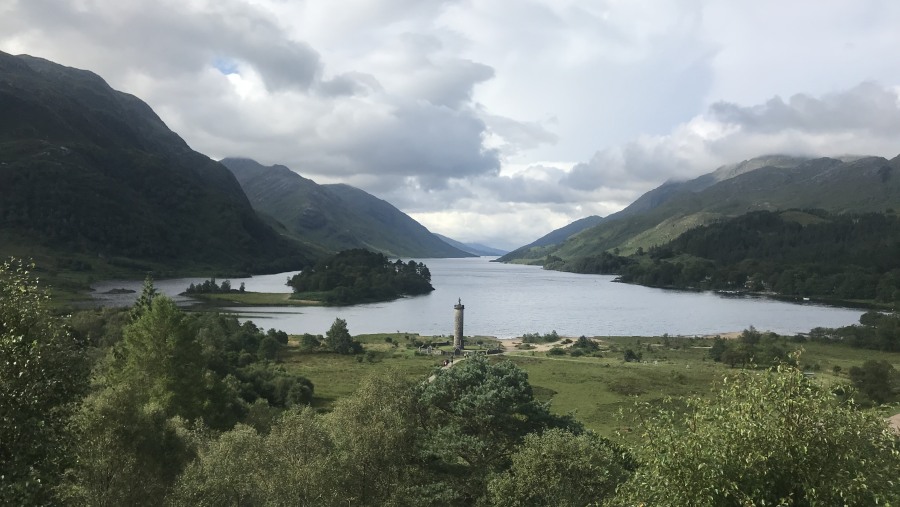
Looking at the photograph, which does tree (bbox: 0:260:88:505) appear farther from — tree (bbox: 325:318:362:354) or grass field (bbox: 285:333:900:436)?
tree (bbox: 325:318:362:354)


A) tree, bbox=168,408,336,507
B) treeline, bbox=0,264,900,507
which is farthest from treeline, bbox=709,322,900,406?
tree, bbox=168,408,336,507

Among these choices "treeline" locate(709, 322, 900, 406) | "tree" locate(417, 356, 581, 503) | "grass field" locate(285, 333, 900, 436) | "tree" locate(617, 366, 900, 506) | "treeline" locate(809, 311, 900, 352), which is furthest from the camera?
"treeline" locate(809, 311, 900, 352)

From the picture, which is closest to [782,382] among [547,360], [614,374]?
[614,374]

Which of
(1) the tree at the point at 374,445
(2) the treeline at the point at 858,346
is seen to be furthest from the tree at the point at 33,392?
(2) the treeline at the point at 858,346

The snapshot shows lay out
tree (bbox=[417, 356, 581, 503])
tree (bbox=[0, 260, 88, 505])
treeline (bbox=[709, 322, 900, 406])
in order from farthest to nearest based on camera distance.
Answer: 1. treeline (bbox=[709, 322, 900, 406])
2. tree (bbox=[417, 356, 581, 503])
3. tree (bbox=[0, 260, 88, 505])

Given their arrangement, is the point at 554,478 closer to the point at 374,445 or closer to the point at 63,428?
the point at 374,445

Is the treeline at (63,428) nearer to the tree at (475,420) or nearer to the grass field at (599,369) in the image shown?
the tree at (475,420)

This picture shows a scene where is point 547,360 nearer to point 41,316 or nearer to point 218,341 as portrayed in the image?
point 218,341

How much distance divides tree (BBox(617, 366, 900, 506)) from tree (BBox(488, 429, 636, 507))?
10.8 meters

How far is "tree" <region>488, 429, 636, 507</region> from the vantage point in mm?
28953

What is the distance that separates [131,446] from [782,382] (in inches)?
997

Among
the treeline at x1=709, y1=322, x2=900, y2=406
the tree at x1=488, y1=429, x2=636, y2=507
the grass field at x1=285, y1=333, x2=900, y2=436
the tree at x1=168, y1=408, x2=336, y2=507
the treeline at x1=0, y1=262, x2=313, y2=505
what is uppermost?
the treeline at x1=0, y1=262, x2=313, y2=505

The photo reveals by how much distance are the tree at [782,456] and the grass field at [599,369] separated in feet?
147

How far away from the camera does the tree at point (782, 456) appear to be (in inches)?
667
